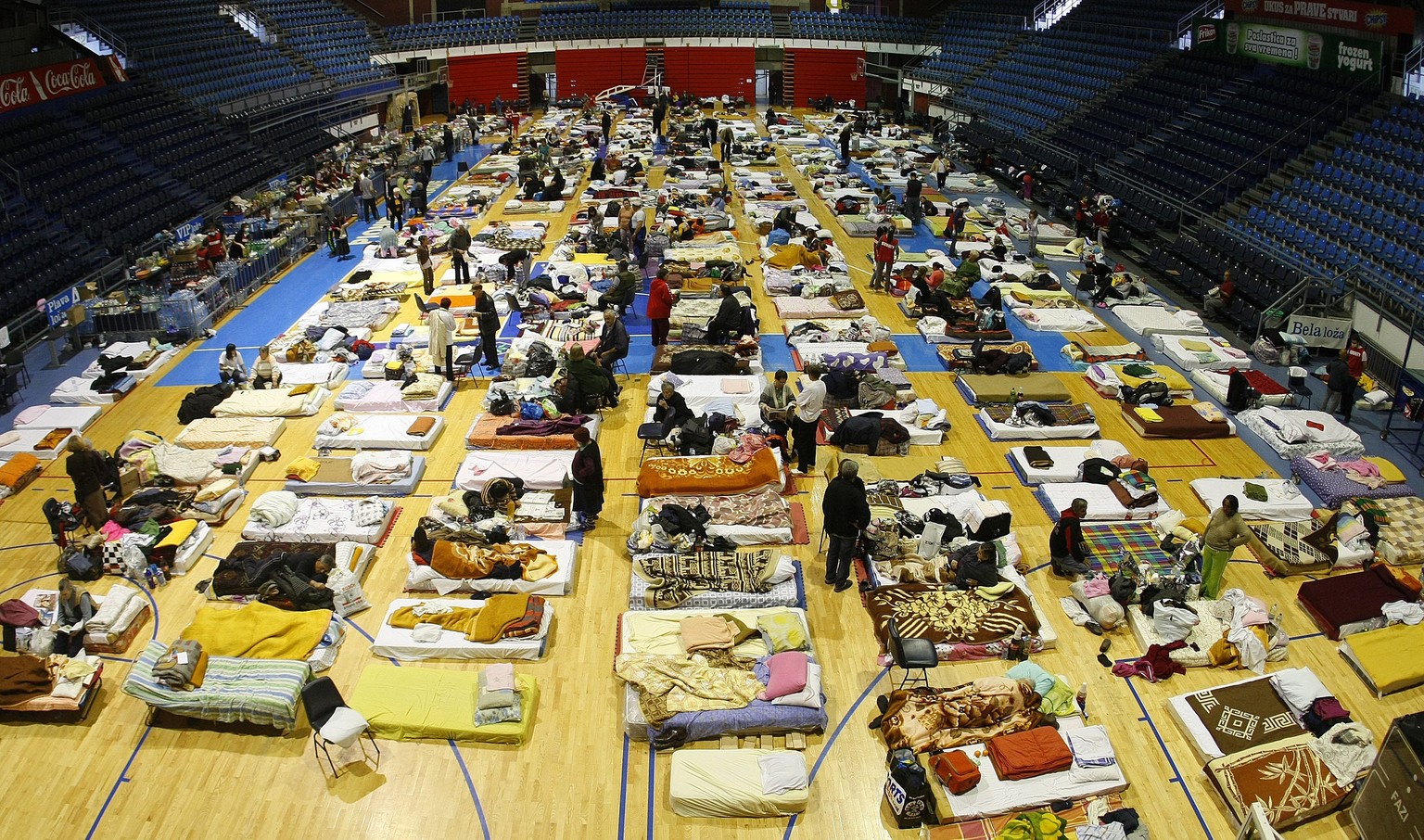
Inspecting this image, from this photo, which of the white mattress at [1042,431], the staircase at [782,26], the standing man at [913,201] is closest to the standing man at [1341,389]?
the white mattress at [1042,431]

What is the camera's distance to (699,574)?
1133 centimetres

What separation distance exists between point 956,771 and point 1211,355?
11.8 meters

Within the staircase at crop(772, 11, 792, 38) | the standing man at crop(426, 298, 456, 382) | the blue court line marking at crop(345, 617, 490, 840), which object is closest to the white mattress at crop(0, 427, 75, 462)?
the standing man at crop(426, 298, 456, 382)

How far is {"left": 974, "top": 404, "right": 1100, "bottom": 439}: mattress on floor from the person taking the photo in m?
15.0

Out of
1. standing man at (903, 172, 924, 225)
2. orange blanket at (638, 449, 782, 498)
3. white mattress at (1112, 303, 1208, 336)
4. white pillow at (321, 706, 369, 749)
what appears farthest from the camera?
standing man at (903, 172, 924, 225)

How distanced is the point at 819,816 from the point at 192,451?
10.6 meters

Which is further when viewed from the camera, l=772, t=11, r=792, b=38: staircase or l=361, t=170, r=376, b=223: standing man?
l=772, t=11, r=792, b=38: staircase

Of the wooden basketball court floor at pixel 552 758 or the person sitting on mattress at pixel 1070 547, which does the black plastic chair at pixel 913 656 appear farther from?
the person sitting on mattress at pixel 1070 547

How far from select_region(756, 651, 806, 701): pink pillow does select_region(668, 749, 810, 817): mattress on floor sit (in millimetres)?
783

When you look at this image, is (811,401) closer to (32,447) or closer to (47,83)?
(32,447)

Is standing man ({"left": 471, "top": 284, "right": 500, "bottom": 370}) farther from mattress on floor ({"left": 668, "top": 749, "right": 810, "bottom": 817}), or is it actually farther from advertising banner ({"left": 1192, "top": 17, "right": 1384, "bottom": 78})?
advertising banner ({"left": 1192, "top": 17, "right": 1384, "bottom": 78})

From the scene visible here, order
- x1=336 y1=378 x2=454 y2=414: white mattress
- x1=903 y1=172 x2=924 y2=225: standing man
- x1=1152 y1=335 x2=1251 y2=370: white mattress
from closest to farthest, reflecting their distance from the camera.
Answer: x1=336 y1=378 x2=454 y2=414: white mattress, x1=1152 y1=335 x2=1251 y2=370: white mattress, x1=903 y1=172 x2=924 y2=225: standing man

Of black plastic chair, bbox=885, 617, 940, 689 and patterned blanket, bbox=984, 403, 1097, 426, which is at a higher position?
patterned blanket, bbox=984, 403, 1097, 426

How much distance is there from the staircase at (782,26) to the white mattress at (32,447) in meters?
41.4
